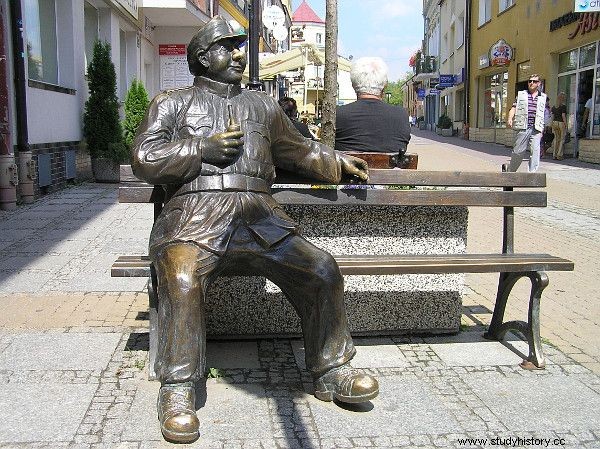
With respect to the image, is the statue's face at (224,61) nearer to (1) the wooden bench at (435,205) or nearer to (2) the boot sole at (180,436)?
(1) the wooden bench at (435,205)

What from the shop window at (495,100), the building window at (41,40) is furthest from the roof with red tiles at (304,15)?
the building window at (41,40)

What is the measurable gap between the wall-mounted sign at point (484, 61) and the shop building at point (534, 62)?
→ 0.11 ft

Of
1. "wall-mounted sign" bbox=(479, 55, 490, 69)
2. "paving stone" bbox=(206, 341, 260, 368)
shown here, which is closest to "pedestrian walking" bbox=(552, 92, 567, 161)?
"wall-mounted sign" bbox=(479, 55, 490, 69)

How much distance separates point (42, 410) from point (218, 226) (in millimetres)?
1083

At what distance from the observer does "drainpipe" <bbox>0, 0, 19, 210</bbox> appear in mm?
8688

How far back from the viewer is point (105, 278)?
216 inches

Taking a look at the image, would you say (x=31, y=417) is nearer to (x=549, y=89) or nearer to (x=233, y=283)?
(x=233, y=283)

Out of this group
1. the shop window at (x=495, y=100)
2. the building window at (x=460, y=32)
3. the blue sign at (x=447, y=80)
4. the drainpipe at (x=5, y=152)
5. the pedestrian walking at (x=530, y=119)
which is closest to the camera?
the drainpipe at (x=5, y=152)

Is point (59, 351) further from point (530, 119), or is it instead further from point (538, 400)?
point (530, 119)

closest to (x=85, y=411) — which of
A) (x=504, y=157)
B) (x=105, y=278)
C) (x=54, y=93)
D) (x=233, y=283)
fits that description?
(x=233, y=283)

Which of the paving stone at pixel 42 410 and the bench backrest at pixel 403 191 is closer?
the paving stone at pixel 42 410

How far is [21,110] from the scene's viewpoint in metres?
9.27

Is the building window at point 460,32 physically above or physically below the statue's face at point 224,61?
above

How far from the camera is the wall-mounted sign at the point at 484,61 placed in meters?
29.4
